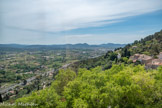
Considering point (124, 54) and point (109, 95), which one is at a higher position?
point (124, 54)

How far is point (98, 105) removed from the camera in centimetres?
830

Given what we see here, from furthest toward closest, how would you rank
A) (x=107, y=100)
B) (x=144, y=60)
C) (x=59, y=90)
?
(x=144, y=60) → (x=59, y=90) → (x=107, y=100)

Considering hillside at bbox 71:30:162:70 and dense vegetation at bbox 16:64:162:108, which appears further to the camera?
hillside at bbox 71:30:162:70

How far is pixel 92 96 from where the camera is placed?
8211 mm

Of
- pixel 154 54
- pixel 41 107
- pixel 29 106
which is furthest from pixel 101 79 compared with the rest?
pixel 154 54

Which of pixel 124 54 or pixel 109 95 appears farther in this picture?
pixel 124 54

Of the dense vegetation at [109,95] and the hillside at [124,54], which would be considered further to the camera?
the hillside at [124,54]

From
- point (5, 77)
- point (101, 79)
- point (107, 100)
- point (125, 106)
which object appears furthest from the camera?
point (5, 77)

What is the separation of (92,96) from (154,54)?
133 feet

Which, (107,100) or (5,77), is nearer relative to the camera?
(107,100)

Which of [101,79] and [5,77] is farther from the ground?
[101,79]

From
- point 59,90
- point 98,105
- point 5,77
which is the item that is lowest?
point 5,77

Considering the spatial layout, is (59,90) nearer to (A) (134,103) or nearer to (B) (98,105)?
(B) (98,105)

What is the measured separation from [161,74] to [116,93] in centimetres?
550
